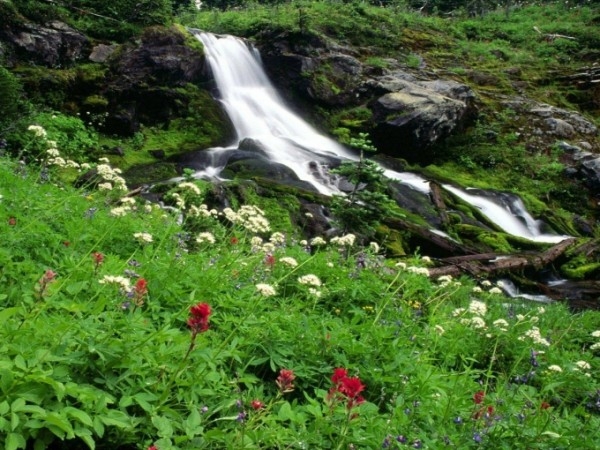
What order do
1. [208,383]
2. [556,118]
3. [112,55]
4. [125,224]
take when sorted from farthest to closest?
1. [556,118]
2. [112,55]
3. [125,224]
4. [208,383]

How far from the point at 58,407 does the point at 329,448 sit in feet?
3.69

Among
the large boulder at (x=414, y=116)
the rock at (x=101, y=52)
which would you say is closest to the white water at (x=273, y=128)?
the large boulder at (x=414, y=116)

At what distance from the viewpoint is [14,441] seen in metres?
1.47

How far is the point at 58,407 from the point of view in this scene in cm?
167

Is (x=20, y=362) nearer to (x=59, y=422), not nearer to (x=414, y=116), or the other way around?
(x=59, y=422)

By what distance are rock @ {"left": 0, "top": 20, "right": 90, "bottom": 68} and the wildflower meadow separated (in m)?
11.9

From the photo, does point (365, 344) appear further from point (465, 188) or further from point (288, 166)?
point (465, 188)

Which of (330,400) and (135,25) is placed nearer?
(330,400)

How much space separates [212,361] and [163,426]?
0.44 meters

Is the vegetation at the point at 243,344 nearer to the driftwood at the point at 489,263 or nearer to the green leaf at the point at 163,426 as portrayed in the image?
the green leaf at the point at 163,426

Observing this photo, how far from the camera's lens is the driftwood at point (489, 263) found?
9452mm

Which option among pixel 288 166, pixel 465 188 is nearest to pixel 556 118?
pixel 465 188

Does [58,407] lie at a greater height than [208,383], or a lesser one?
greater

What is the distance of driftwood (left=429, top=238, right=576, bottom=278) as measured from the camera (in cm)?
945
